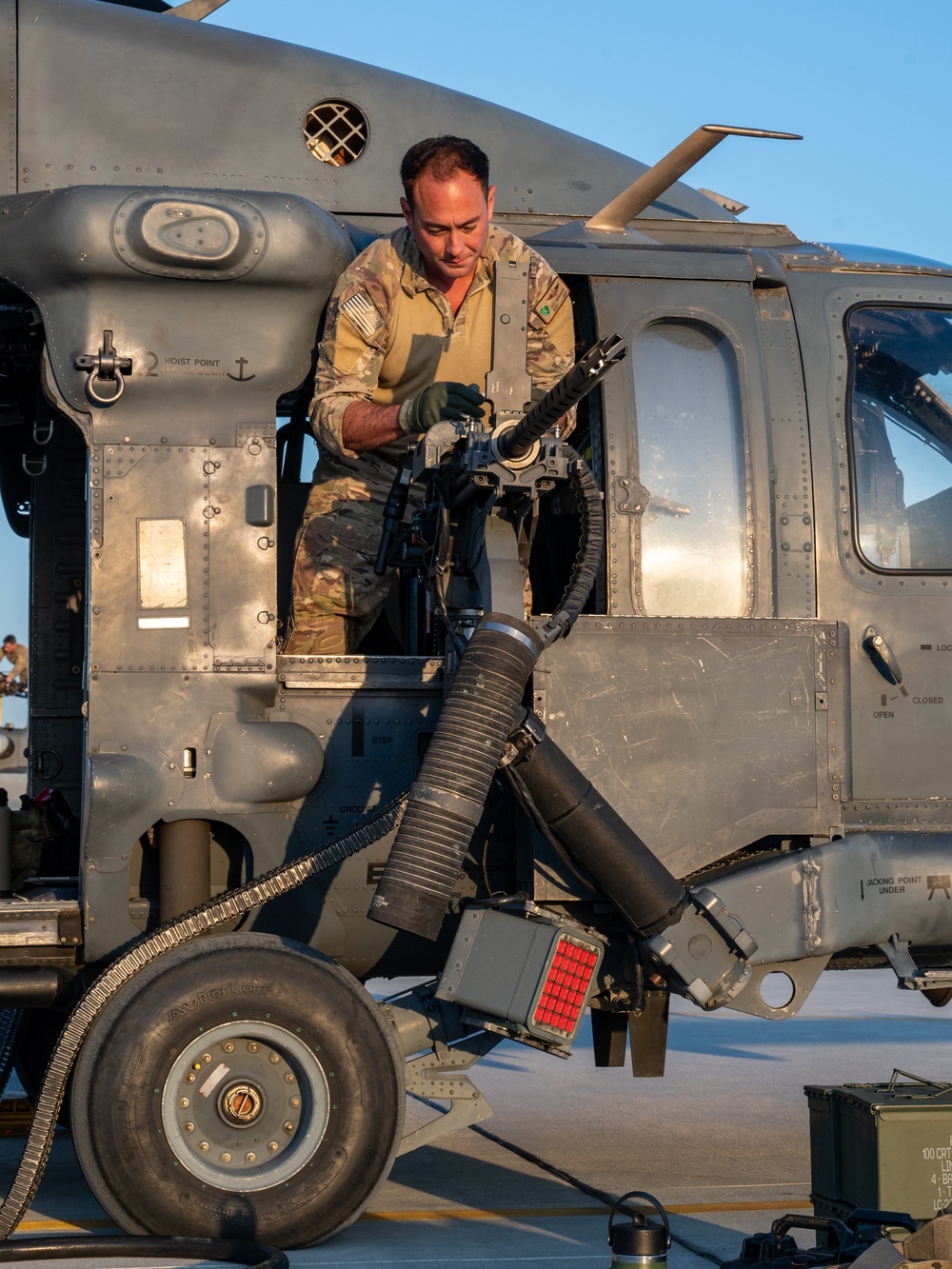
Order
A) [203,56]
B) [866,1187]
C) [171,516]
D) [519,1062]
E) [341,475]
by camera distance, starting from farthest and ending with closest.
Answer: [519,1062]
[203,56]
[341,475]
[171,516]
[866,1187]

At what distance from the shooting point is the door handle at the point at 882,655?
241 inches

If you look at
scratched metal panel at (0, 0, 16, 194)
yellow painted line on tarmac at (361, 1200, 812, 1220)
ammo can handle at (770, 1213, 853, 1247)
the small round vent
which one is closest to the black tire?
yellow painted line on tarmac at (361, 1200, 812, 1220)

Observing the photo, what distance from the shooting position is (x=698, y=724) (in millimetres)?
5770

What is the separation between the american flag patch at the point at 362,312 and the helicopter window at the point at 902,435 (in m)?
1.94

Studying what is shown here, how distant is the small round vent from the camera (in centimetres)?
682

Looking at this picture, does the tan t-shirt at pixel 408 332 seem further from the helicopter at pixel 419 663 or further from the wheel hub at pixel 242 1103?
the wheel hub at pixel 242 1103

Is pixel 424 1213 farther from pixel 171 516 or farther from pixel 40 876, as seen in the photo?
pixel 171 516

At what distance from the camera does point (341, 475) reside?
6262 millimetres

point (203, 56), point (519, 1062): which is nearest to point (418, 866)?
point (203, 56)

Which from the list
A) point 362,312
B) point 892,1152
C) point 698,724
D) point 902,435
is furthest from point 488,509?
point 892,1152

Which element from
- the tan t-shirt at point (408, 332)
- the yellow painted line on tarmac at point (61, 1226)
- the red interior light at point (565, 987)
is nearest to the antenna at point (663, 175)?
the tan t-shirt at point (408, 332)

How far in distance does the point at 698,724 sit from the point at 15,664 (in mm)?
7117

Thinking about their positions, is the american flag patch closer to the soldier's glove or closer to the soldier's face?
the soldier's face

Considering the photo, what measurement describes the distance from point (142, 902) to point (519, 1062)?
525 centimetres
